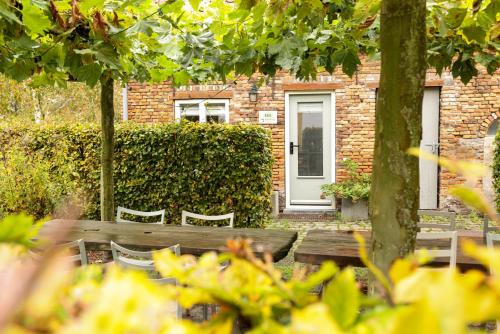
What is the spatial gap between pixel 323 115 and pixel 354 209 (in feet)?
7.23

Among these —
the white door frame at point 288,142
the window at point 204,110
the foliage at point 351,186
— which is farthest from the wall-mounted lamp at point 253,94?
the foliage at point 351,186

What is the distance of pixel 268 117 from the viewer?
9.48m

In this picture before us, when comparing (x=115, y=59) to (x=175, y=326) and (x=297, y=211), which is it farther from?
(x=297, y=211)

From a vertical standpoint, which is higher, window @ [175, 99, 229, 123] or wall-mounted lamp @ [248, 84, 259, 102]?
wall-mounted lamp @ [248, 84, 259, 102]

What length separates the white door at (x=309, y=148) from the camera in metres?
9.55

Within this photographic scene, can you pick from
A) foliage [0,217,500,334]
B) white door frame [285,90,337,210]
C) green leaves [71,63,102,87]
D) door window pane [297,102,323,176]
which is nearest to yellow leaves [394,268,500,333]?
foliage [0,217,500,334]

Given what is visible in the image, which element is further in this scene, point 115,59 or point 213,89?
point 213,89

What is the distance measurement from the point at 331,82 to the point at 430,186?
3070 millimetres

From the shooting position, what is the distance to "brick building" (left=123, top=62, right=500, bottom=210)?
8938 millimetres

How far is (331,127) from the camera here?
9484mm

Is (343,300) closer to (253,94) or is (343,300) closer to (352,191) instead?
(352,191)

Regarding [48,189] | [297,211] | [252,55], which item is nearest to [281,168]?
[297,211]

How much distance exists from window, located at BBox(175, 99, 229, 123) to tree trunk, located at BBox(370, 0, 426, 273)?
8447 millimetres

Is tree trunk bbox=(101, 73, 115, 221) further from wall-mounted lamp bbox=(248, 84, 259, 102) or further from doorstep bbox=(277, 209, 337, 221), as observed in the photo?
wall-mounted lamp bbox=(248, 84, 259, 102)
